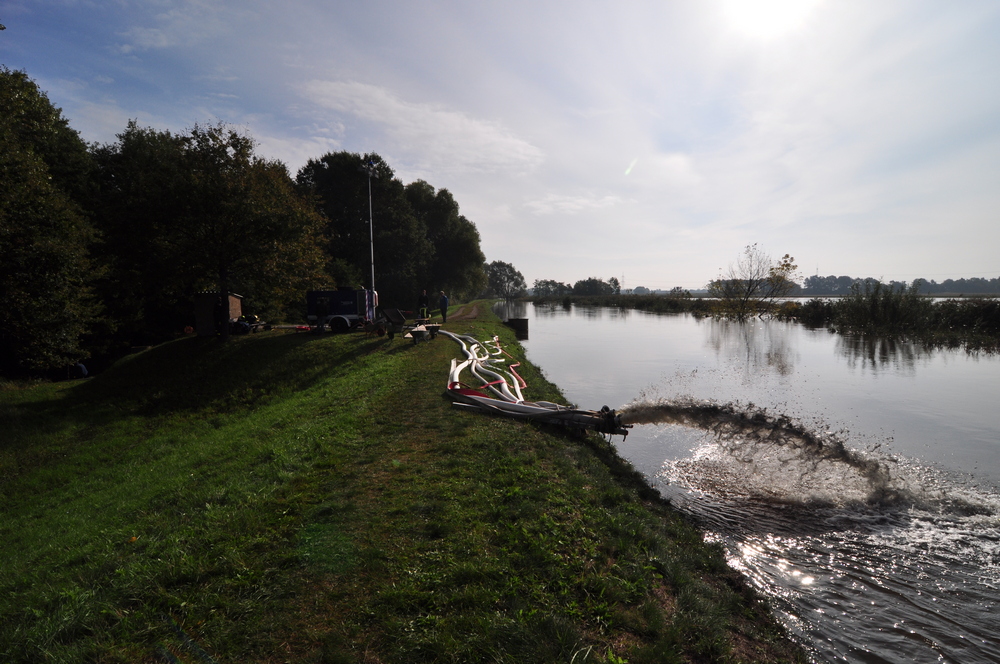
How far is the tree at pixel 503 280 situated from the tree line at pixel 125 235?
125 meters

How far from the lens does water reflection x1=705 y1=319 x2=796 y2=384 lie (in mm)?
18406

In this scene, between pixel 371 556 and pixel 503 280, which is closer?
pixel 371 556

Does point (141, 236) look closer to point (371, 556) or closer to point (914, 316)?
point (371, 556)

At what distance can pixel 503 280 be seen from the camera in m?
160

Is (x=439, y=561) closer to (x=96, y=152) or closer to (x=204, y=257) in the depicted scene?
(x=204, y=257)

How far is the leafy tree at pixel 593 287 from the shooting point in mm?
148500

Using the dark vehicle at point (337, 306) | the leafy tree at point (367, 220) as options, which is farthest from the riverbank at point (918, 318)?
the leafy tree at point (367, 220)

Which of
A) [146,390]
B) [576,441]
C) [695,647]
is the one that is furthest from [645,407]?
[146,390]

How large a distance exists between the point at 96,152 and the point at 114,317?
11.5m

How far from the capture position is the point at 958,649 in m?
4.10

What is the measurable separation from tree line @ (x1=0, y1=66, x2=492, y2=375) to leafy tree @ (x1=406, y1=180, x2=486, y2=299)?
19477mm

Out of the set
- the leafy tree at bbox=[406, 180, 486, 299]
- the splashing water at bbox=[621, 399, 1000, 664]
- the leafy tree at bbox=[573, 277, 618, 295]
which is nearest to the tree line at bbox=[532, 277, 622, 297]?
the leafy tree at bbox=[573, 277, 618, 295]

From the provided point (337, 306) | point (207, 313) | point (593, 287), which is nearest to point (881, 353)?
point (337, 306)

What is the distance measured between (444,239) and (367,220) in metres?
11.5
